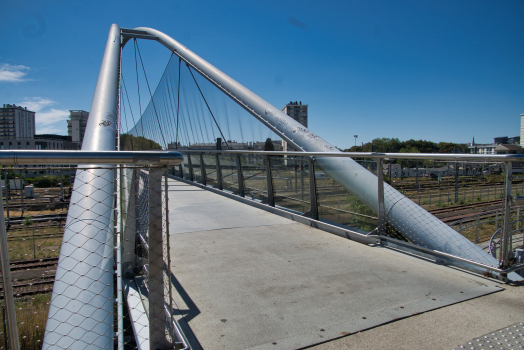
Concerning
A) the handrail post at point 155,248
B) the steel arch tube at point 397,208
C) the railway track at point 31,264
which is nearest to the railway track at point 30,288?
the railway track at point 31,264

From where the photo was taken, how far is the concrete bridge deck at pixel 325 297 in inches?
90.3

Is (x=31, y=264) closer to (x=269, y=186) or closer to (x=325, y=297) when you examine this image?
(x=269, y=186)

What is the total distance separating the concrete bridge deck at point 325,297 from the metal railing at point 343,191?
0.35 metres

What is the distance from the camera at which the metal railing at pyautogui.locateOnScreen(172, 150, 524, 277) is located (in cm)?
332

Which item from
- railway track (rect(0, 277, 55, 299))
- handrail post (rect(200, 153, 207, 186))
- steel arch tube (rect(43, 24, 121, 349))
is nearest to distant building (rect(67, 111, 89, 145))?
railway track (rect(0, 277, 55, 299))

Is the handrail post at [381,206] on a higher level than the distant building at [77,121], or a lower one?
lower

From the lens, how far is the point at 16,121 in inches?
5674

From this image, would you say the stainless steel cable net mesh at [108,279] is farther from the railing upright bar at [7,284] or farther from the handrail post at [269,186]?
the handrail post at [269,186]

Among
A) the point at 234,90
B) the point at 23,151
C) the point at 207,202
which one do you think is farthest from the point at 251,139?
the point at 23,151

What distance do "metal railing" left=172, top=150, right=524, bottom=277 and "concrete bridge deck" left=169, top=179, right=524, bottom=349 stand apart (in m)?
0.35

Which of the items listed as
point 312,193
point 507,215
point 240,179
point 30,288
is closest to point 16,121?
point 30,288

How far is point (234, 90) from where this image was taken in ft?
42.4

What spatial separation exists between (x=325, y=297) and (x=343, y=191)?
2.64 meters

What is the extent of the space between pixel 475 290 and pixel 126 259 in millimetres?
3122
